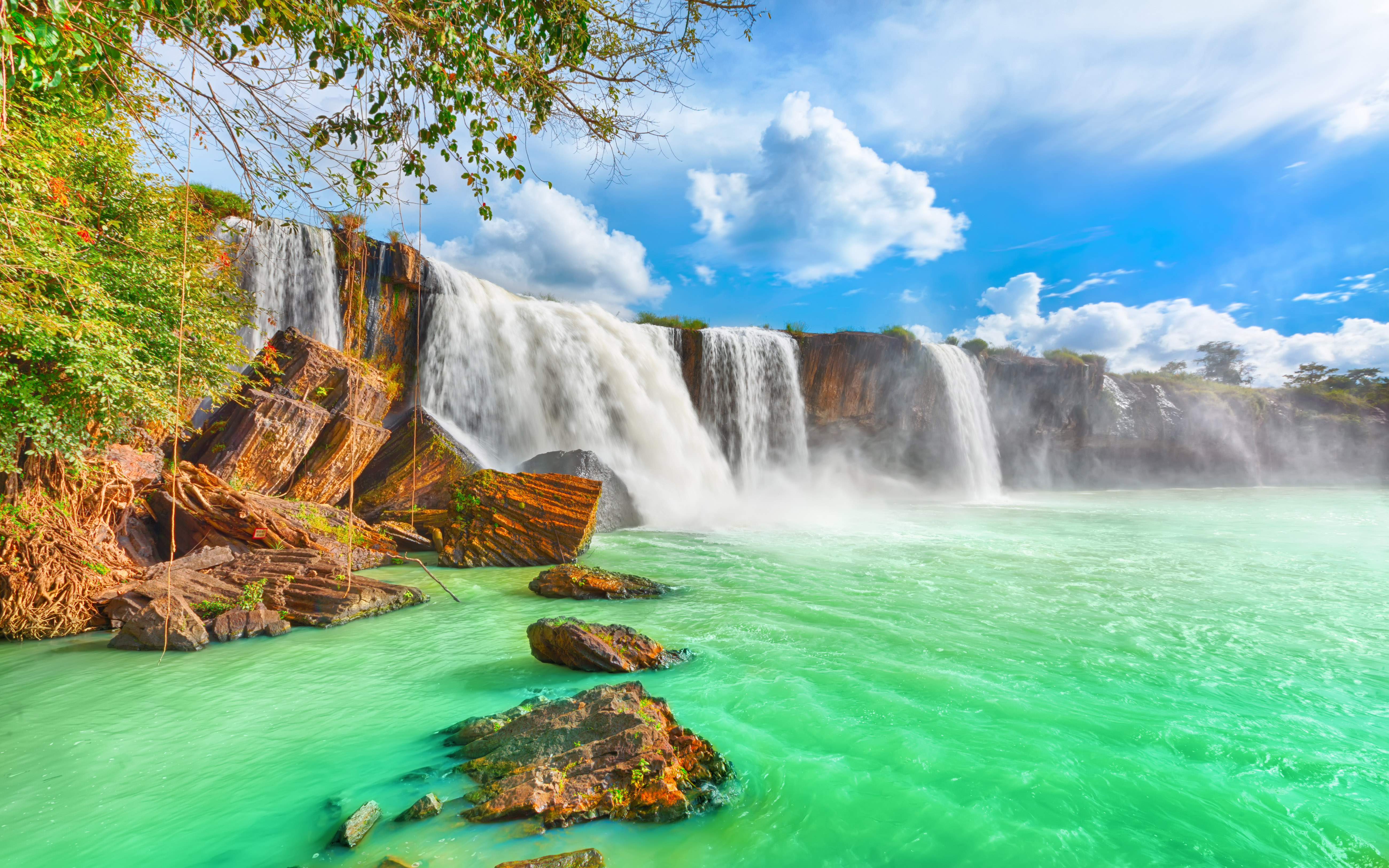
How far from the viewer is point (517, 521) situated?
8.42m

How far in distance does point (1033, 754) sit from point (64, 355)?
709cm

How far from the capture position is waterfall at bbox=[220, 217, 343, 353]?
42.6 feet

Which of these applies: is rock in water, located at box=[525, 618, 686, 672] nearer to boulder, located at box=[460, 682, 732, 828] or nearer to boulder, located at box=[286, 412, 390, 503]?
boulder, located at box=[460, 682, 732, 828]

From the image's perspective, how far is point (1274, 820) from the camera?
107 inches

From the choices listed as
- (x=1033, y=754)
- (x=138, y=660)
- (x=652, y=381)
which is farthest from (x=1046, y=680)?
(x=652, y=381)

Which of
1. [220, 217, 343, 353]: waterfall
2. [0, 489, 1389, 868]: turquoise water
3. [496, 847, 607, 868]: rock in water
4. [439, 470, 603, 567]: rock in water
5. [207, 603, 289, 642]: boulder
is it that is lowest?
[0, 489, 1389, 868]: turquoise water

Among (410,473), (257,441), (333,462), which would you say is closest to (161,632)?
(257,441)

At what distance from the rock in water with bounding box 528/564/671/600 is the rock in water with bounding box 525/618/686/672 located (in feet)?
5.91

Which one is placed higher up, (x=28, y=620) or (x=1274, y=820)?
(x=28, y=620)

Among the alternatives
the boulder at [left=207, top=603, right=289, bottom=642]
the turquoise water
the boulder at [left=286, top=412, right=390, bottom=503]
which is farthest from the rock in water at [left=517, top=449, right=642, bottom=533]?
the boulder at [left=207, top=603, right=289, bottom=642]

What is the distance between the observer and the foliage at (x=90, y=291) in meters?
4.02

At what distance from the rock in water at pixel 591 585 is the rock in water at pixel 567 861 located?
4239 millimetres

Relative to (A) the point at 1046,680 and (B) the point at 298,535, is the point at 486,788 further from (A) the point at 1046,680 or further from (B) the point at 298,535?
(B) the point at 298,535

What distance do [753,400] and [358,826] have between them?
62.6 ft
